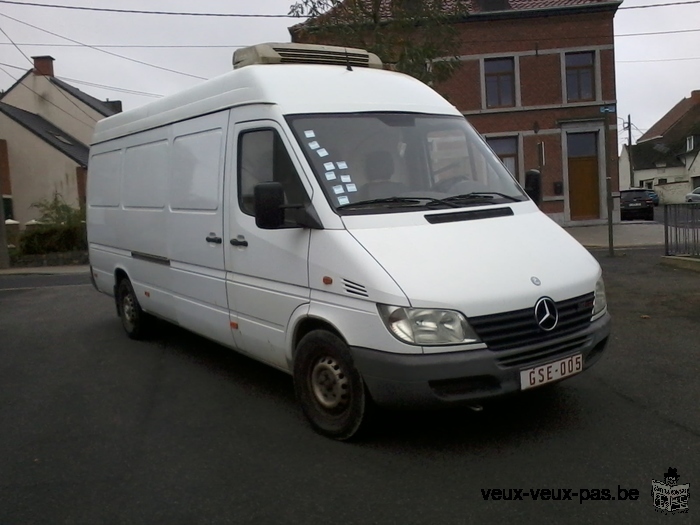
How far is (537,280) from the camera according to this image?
452cm

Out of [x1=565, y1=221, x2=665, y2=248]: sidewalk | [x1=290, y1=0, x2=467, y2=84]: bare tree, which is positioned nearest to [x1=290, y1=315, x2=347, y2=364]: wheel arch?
[x1=290, y1=0, x2=467, y2=84]: bare tree

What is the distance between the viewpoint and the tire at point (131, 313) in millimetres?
8367

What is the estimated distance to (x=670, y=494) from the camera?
3.80 m

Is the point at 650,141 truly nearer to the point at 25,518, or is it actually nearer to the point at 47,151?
the point at 47,151

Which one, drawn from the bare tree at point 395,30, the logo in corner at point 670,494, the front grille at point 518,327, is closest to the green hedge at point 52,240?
the bare tree at point 395,30

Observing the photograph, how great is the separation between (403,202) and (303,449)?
1762 millimetres

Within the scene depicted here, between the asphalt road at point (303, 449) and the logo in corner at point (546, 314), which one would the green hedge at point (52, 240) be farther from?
the logo in corner at point (546, 314)

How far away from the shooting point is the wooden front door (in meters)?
29.3

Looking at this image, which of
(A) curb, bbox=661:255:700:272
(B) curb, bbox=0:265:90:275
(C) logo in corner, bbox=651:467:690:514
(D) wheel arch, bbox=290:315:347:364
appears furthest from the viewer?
(B) curb, bbox=0:265:90:275

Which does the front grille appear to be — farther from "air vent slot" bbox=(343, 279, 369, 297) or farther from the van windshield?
the van windshield

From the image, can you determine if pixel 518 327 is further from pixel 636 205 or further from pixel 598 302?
pixel 636 205

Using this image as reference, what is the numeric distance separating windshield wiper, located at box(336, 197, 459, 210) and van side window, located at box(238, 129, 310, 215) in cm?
32

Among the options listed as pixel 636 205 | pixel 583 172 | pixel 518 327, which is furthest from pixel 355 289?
pixel 636 205

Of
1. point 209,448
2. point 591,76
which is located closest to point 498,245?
point 209,448
